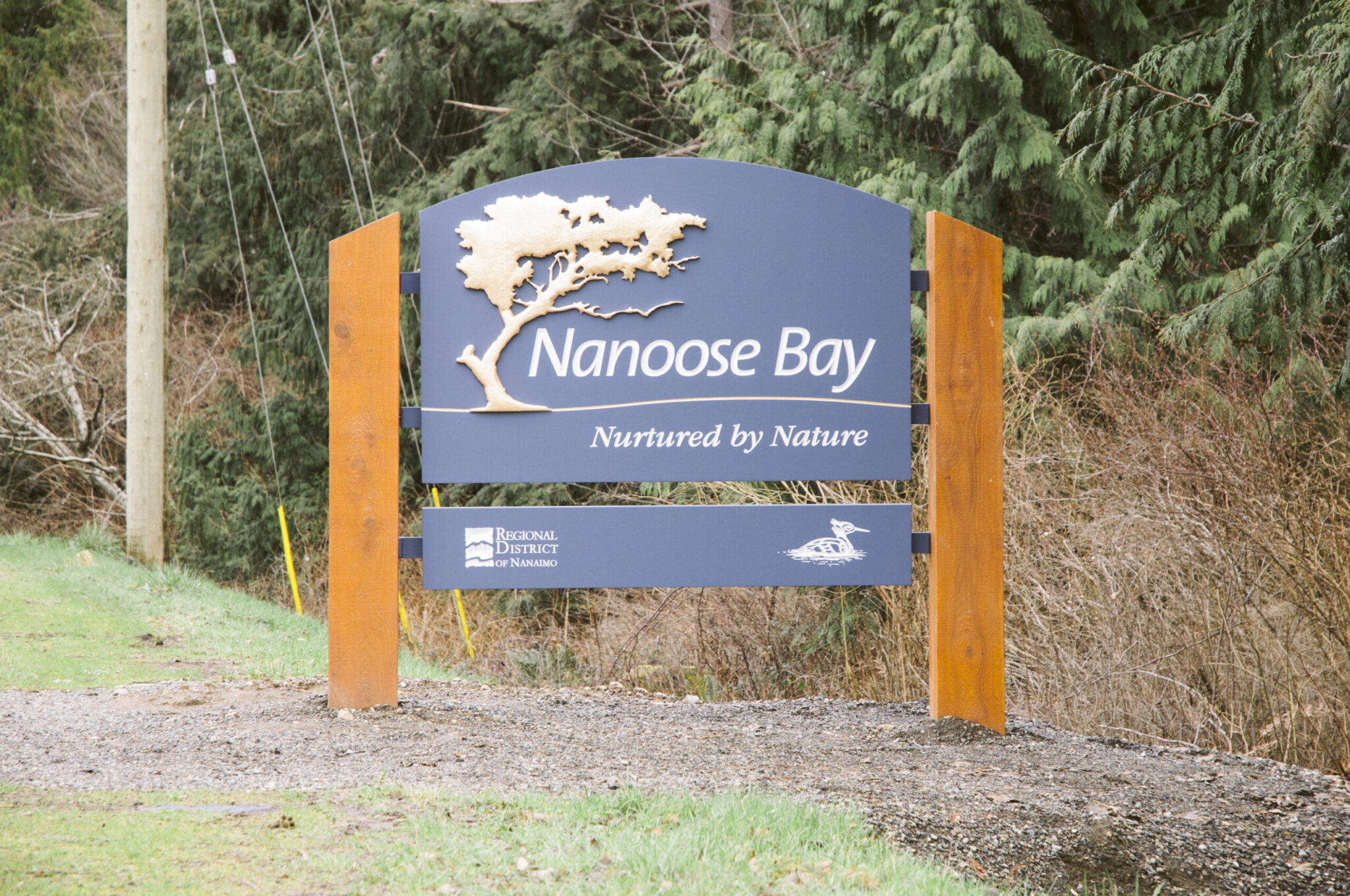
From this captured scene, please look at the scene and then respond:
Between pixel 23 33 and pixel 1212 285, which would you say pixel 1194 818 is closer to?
pixel 1212 285

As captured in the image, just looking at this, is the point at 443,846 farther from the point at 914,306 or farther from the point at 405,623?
the point at 405,623

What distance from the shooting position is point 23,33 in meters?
26.7

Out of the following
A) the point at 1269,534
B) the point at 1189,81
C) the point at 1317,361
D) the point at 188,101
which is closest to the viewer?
the point at 1269,534

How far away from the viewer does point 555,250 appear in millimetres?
5703

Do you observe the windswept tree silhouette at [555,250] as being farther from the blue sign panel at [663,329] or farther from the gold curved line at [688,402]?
the gold curved line at [688,402]

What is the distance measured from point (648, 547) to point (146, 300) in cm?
926

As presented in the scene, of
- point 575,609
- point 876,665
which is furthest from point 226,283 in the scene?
point 876,665

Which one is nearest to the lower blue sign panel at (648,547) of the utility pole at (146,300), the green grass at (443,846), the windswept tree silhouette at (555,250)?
the windswept tree silhouette at (555,250)

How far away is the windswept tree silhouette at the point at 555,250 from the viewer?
5660 mm

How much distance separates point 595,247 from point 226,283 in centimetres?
1891

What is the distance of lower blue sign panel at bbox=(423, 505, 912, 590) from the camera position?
558 cm

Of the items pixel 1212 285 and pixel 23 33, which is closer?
pixel 1212 285

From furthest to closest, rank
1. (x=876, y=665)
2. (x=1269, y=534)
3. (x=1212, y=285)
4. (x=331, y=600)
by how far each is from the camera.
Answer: (x=1212, y=285) → (x=876, y=665) → (x=1269, y=534) → (x=331, y=600)

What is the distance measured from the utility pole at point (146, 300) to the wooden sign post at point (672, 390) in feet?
26.5
